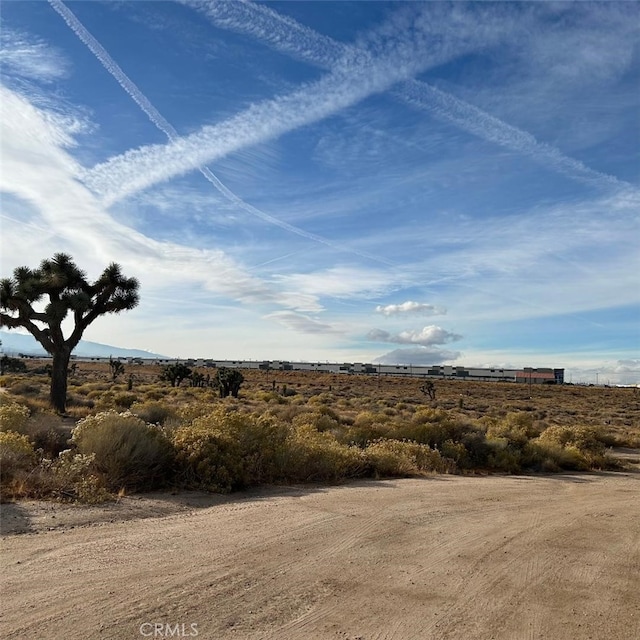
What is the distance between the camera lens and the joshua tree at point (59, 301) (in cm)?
2516

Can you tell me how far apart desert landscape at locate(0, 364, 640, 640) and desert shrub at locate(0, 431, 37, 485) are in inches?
41.2

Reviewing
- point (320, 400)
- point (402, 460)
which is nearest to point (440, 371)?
point (320, 400)

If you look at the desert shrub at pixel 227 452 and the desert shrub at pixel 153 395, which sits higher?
the desert shrub at pixel 227 452

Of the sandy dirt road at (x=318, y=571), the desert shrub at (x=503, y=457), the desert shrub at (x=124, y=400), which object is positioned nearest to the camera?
the sandy dirt road at (x=318, y=571)

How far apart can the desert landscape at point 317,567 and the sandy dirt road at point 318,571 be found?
2 cm

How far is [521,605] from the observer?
6012 millimetres

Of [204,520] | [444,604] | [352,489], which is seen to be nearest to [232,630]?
[444,604]

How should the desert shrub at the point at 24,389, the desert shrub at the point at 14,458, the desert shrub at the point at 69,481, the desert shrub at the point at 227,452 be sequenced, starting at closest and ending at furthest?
the desert shrub at the point at 69,481
the desert shrub at the point at 14,458
the desert shrub at the point at 227,452
the desert shrub at the point at 24,389

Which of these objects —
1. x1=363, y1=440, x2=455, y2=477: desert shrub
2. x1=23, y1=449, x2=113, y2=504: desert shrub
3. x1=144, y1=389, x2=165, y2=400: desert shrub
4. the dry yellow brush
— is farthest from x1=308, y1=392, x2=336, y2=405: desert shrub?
x1=23, y1=449, x2=113, y2=504: desert shrub

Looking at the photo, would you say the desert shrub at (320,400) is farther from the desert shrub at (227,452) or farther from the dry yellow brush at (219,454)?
the desert shrub at (227,452)

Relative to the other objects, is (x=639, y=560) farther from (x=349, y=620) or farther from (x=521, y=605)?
(x=349, y=620)

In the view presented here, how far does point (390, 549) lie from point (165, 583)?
300 cm

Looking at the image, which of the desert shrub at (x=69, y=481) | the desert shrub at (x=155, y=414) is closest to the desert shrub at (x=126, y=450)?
the desert shrub at (x=69, y=481)

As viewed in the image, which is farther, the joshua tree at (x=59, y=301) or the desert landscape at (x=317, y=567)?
the joshua tree at (x=59, y=301)
